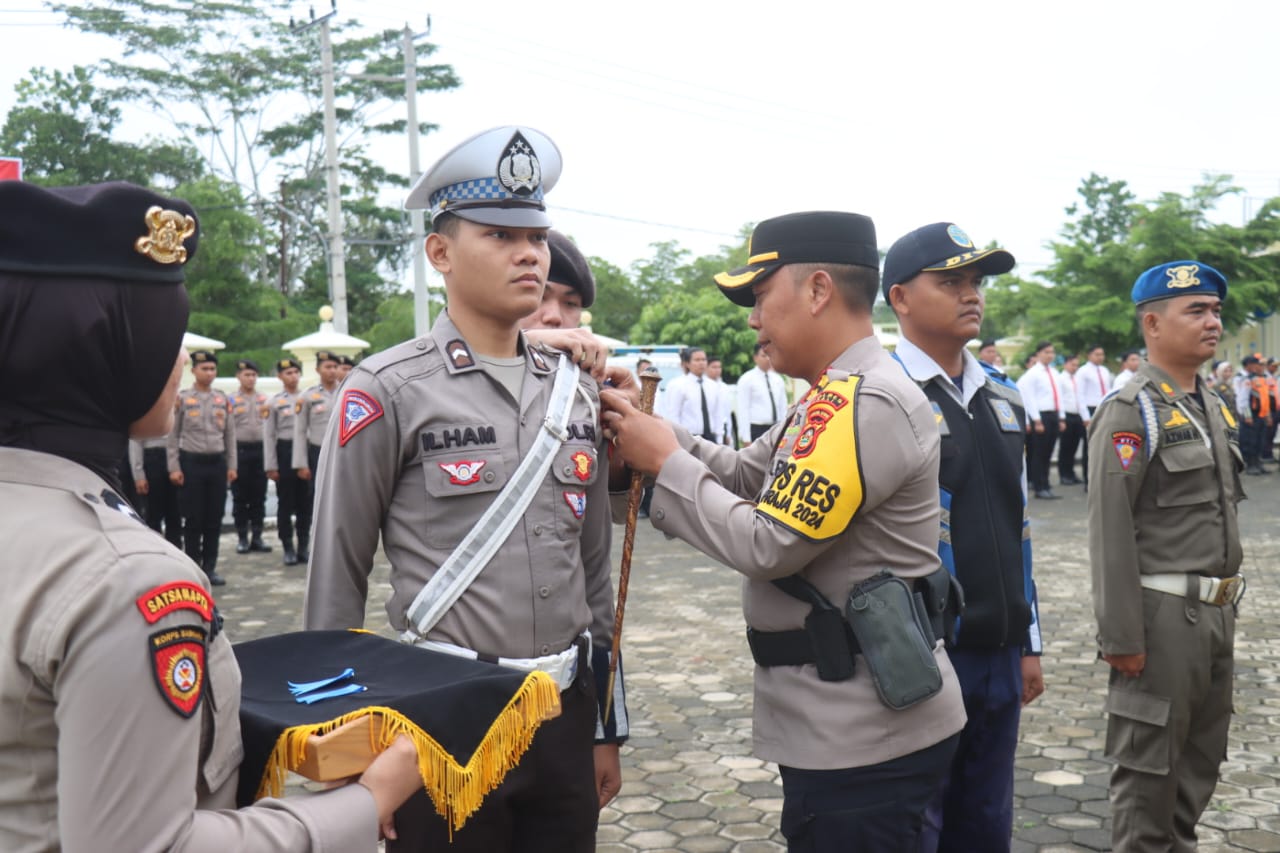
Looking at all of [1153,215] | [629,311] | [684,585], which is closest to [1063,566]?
[684,585]

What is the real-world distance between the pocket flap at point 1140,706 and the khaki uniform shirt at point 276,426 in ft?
30.7

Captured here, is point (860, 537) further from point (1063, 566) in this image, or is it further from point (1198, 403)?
point (1063, 566)

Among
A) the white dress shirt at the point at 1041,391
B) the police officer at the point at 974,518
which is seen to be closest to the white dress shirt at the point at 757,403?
the white dress shirt at the point at 1041,391

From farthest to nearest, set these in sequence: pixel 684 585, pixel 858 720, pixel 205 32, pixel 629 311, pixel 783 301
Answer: pixel 629 311, pixel 205 32, pixel 684 585, pixel 783 301, pixel 858 720

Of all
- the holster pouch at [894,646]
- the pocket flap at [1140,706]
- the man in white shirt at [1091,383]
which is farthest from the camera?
the man in white shirt at [1091,383]

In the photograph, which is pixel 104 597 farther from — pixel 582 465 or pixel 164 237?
pixel 582 465

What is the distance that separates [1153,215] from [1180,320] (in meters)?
26.7

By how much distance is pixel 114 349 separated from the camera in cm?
133

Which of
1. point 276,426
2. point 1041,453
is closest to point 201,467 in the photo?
point 276,426

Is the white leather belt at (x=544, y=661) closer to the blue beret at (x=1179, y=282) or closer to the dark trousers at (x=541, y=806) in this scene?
the dark trousers at (x=541, y=806)

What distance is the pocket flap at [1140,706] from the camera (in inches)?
138

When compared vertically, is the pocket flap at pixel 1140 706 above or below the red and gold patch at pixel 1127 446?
below

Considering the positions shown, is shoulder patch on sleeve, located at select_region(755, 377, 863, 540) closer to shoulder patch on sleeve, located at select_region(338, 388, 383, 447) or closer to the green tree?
shoulder patch on sleeve, located at select_region(338, 388, 383, 447)

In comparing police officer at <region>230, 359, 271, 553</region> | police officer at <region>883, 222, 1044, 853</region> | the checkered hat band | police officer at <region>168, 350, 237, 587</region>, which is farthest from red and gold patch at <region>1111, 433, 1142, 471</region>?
police officer at <region>230, 359, 271, 553</region>
